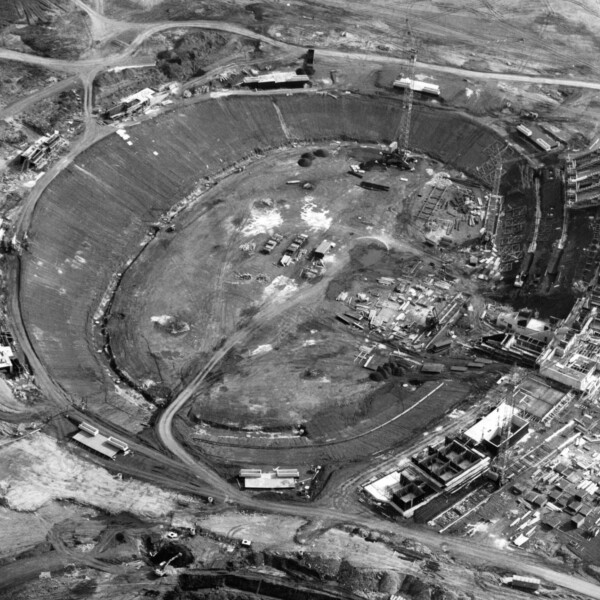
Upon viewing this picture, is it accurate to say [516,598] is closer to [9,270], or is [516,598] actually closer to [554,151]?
[9,270]

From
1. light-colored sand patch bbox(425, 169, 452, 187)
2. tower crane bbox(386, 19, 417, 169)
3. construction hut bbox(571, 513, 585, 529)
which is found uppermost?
tower crane bbox(386, 19, 417, 169)

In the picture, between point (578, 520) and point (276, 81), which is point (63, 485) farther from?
point (276, 81)

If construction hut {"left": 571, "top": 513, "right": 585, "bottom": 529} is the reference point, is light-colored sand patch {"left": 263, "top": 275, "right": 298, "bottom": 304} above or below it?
above

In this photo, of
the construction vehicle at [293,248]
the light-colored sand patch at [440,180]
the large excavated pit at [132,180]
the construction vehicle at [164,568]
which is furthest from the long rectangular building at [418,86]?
the construction vehicle at [164,568]

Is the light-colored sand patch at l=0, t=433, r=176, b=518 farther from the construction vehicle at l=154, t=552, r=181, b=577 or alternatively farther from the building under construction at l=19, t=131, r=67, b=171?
the building under construction at l=19, t=131, r=67, b=171

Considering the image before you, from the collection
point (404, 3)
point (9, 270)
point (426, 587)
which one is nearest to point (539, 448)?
point (426, 587)

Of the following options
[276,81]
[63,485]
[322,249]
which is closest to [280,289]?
[322,249]

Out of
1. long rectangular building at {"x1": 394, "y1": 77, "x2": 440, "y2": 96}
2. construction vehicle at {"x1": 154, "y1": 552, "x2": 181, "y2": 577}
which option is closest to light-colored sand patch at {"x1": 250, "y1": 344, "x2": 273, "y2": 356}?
construction vehicle at {"x1": 154, "y1": 552, "x2": 181, "y2": 577}

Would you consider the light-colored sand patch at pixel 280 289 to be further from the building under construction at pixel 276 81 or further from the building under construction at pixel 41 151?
the building under construction at pixel 276 81
